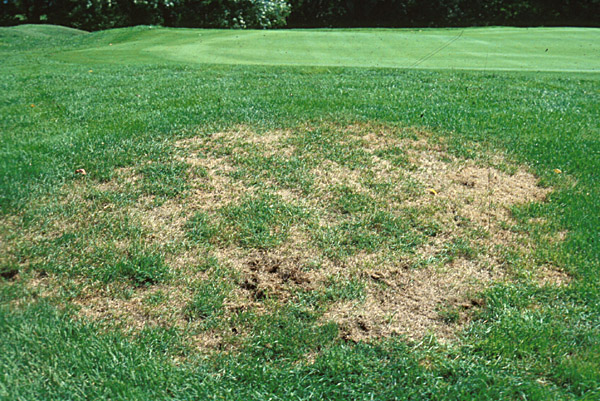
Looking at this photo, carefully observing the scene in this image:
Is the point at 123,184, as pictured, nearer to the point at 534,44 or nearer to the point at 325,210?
the point at 325,210

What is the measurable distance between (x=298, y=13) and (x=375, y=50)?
19875mm

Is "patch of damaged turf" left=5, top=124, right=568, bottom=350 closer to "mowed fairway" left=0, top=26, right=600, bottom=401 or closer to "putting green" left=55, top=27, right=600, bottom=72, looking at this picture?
"mowed fairway" left=0, top=26, right=600, bottom=401

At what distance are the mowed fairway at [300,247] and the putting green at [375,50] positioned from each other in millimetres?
3816

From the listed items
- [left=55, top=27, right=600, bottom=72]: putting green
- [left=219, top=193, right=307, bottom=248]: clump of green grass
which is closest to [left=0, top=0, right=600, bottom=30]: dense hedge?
[left=55, top=27, right=600, bottom=72]: putting green

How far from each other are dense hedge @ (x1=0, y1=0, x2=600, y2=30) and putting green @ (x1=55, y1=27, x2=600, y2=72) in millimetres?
9805

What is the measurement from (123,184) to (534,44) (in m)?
11.7

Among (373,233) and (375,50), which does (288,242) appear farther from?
(375,50)

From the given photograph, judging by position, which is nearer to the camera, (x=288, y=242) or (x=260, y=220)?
(x=288, y=242)

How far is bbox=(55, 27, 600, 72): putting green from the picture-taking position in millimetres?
10680

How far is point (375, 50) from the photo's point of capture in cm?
1210

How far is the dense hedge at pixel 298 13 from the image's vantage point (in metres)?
24.6

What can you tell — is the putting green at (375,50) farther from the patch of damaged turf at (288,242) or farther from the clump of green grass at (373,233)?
the clump of green grass at (373,233)

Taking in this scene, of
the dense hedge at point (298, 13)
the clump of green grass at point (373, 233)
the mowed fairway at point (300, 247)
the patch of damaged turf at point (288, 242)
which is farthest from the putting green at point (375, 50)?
the dense hedge at point (298, 13)

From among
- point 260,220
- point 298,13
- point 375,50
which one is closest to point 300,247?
point 260,220
